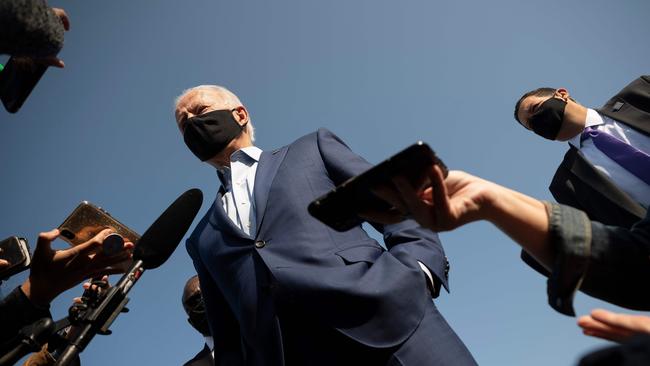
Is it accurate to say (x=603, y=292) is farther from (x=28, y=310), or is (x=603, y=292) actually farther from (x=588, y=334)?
(x=28, y=310)

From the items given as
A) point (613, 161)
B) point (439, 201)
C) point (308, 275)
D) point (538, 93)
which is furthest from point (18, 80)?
point (538, 93)

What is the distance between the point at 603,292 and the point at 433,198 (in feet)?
2.08

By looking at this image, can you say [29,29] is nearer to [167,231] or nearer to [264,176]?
[167,231]

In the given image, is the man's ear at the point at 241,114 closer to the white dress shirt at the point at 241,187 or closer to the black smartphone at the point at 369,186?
the white dress shirt at the point at 241,187

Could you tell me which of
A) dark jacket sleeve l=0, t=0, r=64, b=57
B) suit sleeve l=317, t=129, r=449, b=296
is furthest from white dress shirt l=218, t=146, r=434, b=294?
dark jacket sleeve l=0, t=0, r=64, b=57

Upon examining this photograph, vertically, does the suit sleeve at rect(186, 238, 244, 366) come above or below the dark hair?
below

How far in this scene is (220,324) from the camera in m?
2.85

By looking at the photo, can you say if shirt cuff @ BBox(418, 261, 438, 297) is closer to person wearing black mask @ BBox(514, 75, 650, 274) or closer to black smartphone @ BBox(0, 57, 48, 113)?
person wearing black mask @ BBox(514, 75, 650, 274)

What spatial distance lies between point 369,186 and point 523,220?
52cm

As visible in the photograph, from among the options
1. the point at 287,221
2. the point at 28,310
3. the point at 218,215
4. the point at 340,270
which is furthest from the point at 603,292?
the point at 28,310

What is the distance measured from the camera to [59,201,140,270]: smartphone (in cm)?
273

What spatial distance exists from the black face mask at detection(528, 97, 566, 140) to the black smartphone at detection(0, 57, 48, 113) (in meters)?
4.12

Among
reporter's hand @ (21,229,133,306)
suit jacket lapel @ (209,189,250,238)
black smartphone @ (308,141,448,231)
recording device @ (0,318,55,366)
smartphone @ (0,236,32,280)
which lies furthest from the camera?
smartphone @ (0,236,32,280)

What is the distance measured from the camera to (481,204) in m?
1.46
